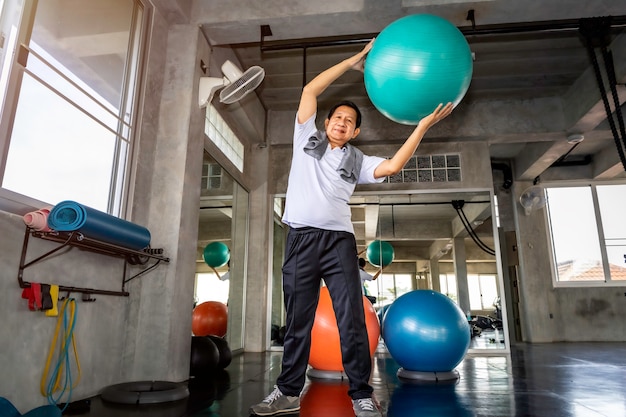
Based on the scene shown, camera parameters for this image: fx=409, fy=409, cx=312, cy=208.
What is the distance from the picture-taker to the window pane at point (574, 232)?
7285 mm

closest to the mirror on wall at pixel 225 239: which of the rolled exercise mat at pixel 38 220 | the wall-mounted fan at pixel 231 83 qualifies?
the wall-mounted fan at pixel 231 83

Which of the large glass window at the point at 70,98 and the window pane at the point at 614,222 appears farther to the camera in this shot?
the window pane at the point at 614,222

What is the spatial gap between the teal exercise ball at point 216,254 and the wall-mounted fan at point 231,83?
1.58 meters

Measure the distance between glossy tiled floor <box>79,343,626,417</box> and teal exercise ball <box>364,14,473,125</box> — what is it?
4.81 ft

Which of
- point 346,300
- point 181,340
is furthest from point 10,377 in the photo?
point 346,300

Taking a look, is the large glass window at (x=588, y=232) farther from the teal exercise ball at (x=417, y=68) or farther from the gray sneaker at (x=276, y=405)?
the gray sneaker at (x=276, y=405)

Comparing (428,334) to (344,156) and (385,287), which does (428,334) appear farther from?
(385,287)

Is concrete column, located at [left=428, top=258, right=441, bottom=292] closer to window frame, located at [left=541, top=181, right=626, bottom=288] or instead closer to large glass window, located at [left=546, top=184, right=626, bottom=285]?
window frame, located at [left=541, top=181, right=626, bottom=288]

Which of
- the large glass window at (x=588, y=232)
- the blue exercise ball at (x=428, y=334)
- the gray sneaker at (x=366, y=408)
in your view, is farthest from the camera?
the large glass window at (x=588, y=232)

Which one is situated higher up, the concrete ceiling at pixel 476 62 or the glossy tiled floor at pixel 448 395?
the concrete ceiling at pixel 476 62

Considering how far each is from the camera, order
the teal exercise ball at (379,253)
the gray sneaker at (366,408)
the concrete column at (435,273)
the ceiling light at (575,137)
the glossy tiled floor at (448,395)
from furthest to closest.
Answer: the concrete column at (435,273) < the teal exercise ball at (379,253) < the ceiling light at (575,137) < the glossy tiled floor at (448,395) < the gray sneaker at (366,408)

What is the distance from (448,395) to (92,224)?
6.94ft

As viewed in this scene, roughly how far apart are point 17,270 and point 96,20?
1647mm

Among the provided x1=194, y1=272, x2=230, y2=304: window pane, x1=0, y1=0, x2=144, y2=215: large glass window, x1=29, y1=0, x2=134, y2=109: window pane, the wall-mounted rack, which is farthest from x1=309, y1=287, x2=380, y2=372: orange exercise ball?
x1=29, y1=0, x2=134, y2=109: window pane
